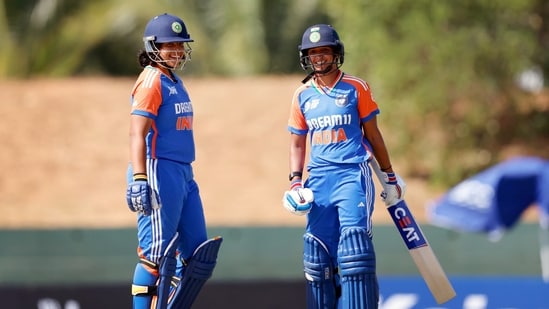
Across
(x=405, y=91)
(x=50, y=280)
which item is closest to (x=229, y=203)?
(x=405, y=91)

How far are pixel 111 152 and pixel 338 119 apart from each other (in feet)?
47.2

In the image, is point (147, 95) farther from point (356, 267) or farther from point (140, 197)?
point (356, 267)

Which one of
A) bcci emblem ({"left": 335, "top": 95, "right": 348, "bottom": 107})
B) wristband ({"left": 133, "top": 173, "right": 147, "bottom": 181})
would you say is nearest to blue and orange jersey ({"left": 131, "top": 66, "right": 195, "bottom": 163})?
wristband ({"left": 133, "top": 173, "right": 147, "bottom": 181})

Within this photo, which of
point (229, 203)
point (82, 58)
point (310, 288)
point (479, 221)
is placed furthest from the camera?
point (82, 58)

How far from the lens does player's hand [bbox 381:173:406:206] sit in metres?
6.47

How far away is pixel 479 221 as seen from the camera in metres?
8.73

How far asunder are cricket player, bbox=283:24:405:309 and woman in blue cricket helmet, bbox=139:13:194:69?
700mm

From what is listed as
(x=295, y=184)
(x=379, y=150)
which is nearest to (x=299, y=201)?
(x=295, y=184)

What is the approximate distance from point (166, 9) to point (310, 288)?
58.1 ft

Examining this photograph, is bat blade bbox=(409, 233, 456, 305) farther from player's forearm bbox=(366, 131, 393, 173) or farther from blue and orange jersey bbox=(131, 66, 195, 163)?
blue and orange jersey bbox=(131, 66, 195, 163)

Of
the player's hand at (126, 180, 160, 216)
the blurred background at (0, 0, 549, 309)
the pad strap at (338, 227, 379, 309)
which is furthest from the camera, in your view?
the blurred background at (0, 0, 549, 309)

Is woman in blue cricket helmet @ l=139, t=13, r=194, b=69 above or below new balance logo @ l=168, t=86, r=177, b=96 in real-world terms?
above

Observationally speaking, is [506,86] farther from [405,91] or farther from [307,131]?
[307,131]

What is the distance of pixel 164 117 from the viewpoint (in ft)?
20.6
